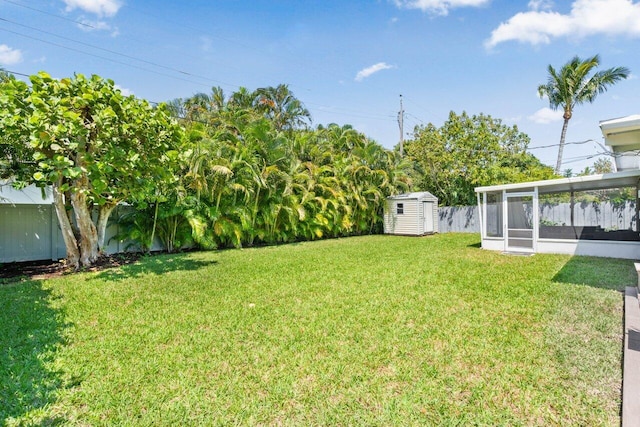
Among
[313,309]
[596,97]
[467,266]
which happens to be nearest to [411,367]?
[313,309]

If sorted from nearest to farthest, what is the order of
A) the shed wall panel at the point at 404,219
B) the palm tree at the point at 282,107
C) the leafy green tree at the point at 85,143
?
1. the leafy green tree at the point at 85,143
2. the shed wall panel at the point at 404,219
3. the palm tree at the point at 282,107

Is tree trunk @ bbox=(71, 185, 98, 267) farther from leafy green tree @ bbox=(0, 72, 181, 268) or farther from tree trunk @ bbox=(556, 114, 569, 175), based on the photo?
tree trunk @ bbox=(556, 114, 569, 175)

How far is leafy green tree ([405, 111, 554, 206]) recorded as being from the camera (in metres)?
18.1

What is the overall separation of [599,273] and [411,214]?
9.77 m

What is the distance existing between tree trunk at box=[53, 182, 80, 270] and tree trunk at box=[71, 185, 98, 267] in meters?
0.13

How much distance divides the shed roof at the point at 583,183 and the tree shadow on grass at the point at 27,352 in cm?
1103

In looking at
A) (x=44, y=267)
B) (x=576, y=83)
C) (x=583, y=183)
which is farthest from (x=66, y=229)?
(x=576, y=83)

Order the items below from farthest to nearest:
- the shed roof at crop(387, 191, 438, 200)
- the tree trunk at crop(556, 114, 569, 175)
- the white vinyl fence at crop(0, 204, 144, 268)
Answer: the tree trunk at crop(556, 114, 569, 175), the shed roof at crop(387, 191, 438, 200), the white vinyl fence at crop(0, 204, 144, 268)

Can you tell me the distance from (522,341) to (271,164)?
388 inches

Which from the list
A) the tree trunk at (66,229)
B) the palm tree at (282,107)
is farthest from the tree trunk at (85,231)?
the palm tree at (282,107)

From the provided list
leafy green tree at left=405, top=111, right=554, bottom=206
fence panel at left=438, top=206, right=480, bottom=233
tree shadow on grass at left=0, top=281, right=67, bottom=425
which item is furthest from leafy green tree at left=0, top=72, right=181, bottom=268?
leafy green tree at left=405, top=111, right=554, bottom=206

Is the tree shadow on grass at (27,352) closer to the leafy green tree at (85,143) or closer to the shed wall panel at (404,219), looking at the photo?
the leafy green tree at (85,143)

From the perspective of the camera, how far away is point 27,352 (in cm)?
348

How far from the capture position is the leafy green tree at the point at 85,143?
606 centimetres
